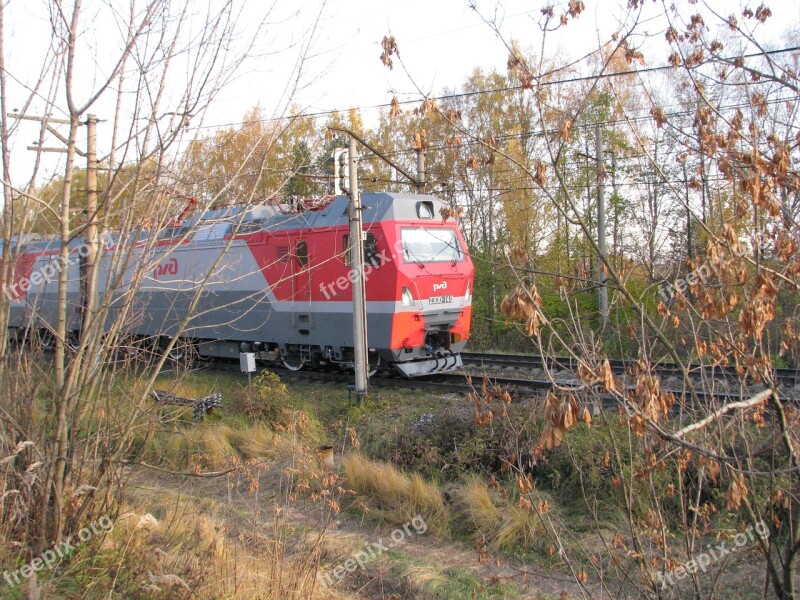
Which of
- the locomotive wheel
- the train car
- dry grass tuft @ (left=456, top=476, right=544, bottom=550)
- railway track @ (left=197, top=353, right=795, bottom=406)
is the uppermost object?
the train car

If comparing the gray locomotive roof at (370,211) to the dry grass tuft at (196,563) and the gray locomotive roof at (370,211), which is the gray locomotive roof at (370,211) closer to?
the gray locomotive roof at (370,211)

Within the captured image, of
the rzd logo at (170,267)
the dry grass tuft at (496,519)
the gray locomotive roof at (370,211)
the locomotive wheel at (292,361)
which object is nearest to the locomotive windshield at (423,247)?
the gray locomotive roof at (370,211)

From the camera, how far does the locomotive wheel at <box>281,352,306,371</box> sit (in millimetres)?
13812

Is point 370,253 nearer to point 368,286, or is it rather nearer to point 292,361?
point 368,286

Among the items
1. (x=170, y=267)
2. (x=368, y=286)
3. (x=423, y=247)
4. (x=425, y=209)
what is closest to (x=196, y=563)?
(x=368, y=286)

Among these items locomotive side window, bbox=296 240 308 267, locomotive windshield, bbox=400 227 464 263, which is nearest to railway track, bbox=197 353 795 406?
locomotive windshield, bbox=400 227 464 263

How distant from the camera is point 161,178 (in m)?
4.38

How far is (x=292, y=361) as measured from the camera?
549 inches

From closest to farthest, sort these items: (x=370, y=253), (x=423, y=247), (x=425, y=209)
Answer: (x=370, y=253) → (x=423, y=247) → (x=425, y=209)

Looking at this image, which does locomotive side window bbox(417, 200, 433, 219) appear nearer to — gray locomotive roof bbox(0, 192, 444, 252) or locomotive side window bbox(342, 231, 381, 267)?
gray locomotive roof bbox(0, 192, 444, 252)

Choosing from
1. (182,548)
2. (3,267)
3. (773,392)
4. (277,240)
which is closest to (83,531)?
(182,548)

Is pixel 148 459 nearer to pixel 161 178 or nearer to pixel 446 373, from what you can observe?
pixel 161 178

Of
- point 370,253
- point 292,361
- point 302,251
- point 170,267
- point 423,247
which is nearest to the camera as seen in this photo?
point 370,253

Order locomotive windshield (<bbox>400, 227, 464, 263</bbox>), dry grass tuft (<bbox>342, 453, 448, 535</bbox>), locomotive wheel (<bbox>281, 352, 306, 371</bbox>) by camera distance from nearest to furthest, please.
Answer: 1. dry grass tuft (<bbox>342, 453, 448, 535</bbox>)
2. locomotive windshield (<bbox>400, 227, 464, 263</bbox>)
3. locomotive wheel (<bbox>281, 352, 306, 371</bbox>)
